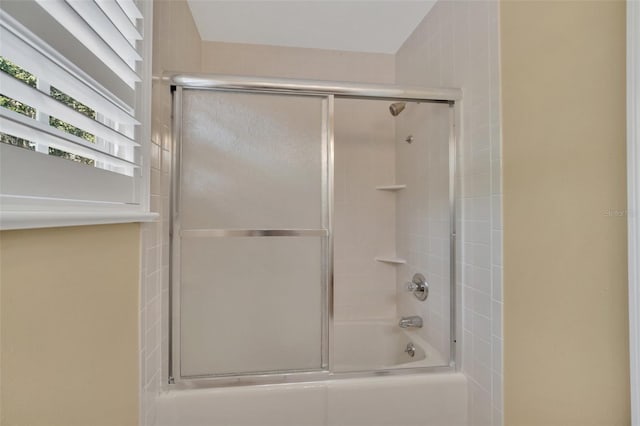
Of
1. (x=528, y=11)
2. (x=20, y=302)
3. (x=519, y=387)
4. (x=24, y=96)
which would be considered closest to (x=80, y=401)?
(x=20, y=302)

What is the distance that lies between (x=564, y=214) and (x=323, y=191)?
84cm

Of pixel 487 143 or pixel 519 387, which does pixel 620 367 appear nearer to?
pixel 519 387

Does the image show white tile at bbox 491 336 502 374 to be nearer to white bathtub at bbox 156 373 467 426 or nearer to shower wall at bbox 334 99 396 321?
white bathtub at bbox 156 373 467 426

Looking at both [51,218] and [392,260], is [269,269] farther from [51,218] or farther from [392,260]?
[392,260]

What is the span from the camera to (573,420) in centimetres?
98

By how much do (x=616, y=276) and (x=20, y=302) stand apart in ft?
4.71

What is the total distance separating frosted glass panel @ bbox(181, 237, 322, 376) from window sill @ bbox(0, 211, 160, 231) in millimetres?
532

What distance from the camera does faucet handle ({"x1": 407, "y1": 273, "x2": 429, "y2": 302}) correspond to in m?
1.67

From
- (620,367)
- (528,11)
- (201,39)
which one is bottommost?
(620,367)

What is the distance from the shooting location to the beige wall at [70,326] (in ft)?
1.66

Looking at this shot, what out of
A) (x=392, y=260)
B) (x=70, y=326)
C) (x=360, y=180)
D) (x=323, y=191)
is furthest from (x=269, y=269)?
(x=360, y=180)

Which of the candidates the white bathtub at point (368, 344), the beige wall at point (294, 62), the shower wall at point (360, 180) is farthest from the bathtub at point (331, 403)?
the beige wall at point (294, 62)

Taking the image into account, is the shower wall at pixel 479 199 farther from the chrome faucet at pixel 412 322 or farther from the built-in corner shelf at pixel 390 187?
the built-in corner shelf at pixel 390 187

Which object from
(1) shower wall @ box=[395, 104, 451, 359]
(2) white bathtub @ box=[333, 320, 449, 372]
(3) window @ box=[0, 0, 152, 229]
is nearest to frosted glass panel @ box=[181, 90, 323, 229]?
(3) window @ box=[0, 0, 152, 229]
